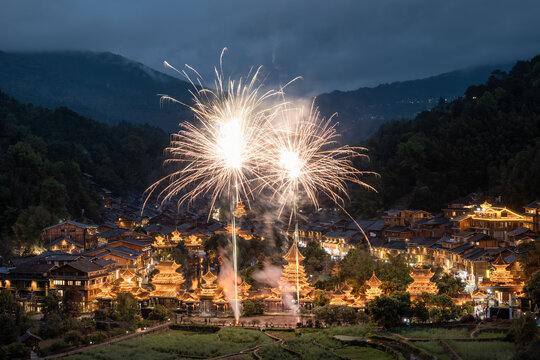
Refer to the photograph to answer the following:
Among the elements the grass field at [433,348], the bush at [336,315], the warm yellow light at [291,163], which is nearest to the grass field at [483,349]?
the grass field at [433,348]

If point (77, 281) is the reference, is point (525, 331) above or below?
below

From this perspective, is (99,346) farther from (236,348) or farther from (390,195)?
(390,195)

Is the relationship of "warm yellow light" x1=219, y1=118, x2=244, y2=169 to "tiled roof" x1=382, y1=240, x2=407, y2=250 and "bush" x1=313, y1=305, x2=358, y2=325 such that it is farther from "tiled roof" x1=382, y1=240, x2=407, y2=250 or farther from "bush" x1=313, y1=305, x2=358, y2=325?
"tiled roof" x1=382, y1=240, x2=407, y2=250

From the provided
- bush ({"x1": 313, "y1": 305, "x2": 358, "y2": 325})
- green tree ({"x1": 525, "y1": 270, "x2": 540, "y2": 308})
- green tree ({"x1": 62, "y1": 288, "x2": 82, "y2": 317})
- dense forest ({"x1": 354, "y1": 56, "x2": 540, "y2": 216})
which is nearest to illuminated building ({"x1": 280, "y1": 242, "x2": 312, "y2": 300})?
bush ({"x1": 313, "y1": 305, "x2": 358, "y2": 325})

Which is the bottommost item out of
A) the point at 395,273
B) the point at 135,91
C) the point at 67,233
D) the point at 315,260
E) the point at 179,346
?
the point at 179,346

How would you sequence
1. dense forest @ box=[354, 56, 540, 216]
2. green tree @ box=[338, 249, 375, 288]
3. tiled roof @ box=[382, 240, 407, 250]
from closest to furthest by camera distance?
green tree @ box=[338, 249, 375, 288] < tiled roof @ box=[382, 240, 407, 250] < dense forest @ box=[354, 56, 540, 216]

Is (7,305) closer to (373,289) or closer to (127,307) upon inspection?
(127,307)

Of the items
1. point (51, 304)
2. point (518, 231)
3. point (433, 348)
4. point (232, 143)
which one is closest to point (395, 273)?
point (518, 231)

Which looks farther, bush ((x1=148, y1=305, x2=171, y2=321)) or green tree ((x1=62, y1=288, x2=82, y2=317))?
bush ((x1=148, y1=305, x2=171, y2=321))
